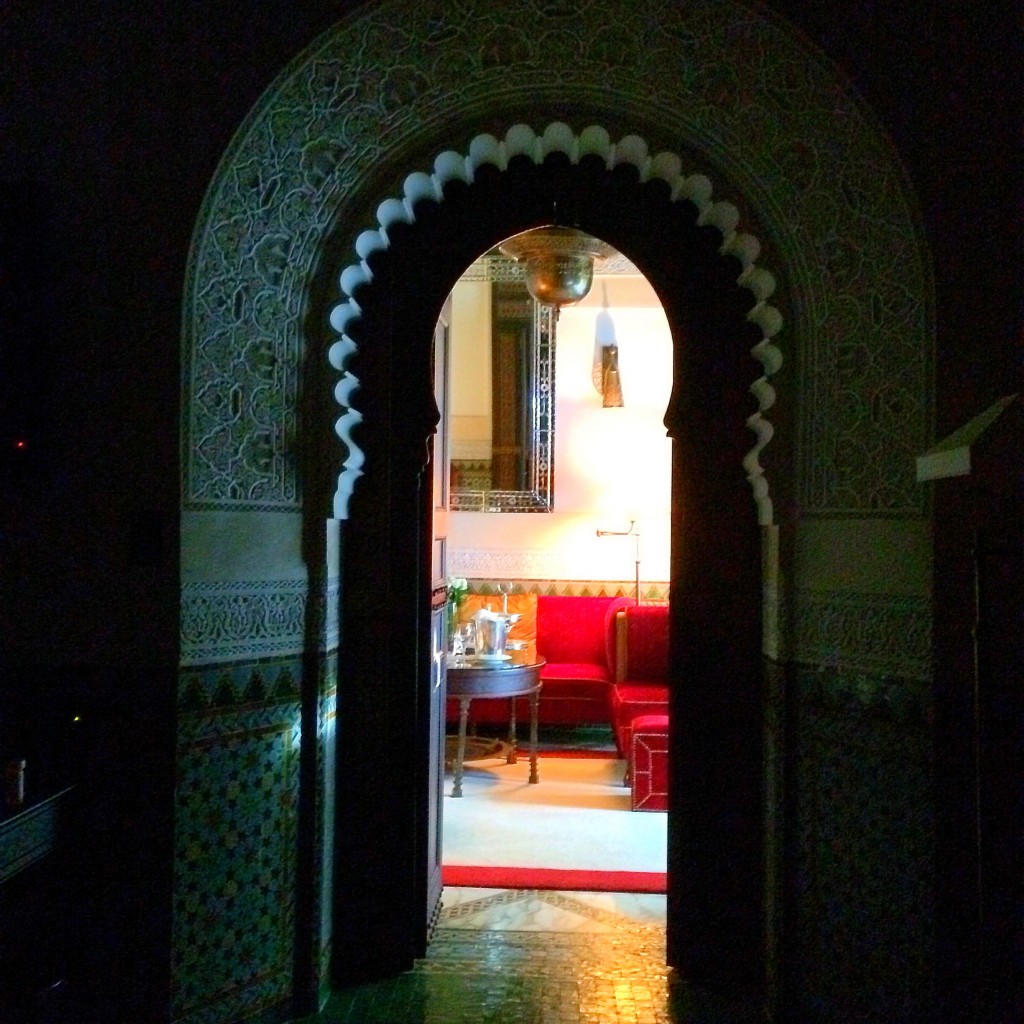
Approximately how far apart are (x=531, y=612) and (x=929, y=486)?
4.13m

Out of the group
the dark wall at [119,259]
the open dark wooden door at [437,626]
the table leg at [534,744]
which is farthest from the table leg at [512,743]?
the dark wall at [119,259]

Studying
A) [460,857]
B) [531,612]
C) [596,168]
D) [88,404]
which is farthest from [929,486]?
[531,612]

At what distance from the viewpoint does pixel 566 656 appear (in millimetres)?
6422

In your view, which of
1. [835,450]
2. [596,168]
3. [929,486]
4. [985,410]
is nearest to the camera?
[985,410]

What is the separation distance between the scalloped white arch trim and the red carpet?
1590 millimetres

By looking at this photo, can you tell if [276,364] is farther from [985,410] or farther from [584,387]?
[584,387]

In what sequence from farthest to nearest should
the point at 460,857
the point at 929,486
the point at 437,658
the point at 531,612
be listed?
the point at 531,612 → the point at 460,857 → the point at 437,658 → the point at 929,486

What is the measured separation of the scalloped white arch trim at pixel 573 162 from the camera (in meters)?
2.54

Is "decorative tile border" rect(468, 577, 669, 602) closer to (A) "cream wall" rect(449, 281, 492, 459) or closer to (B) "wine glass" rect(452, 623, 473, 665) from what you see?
(A) "cream wall" rect(449, 281, 492, 459)

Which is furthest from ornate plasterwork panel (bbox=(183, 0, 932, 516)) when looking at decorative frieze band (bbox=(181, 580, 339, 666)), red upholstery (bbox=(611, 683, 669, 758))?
red upholstery (bbox=(611, 683, 669, 758))

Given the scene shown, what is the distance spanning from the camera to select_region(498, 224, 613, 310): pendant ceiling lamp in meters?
4.41

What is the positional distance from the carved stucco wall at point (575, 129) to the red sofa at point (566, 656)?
352 centimetres

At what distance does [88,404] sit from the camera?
2.29 metres

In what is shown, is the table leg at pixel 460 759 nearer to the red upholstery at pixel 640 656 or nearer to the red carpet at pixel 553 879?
the red upholstery at pixel 640 656
